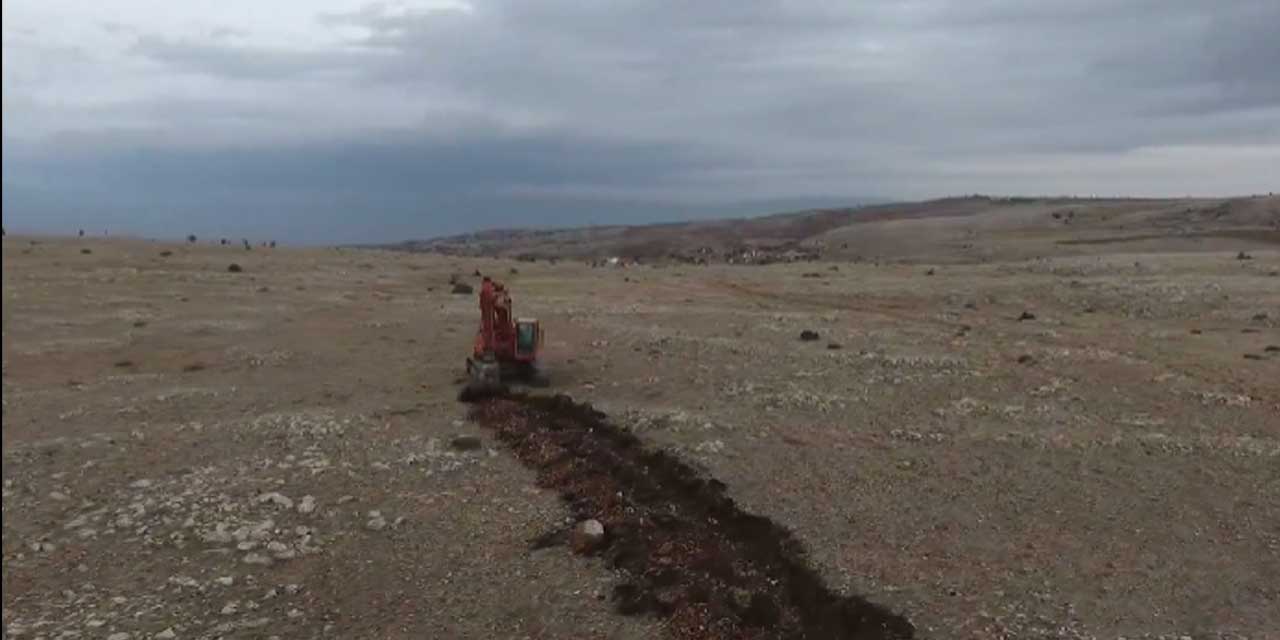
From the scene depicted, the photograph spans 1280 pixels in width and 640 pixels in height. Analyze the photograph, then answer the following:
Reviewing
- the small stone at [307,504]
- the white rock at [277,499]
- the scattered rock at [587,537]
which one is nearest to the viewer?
the scattered rock at [587,537]

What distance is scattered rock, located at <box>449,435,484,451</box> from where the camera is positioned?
19.8 m

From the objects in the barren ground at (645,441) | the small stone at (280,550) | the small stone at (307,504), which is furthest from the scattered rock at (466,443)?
the small stone at (280,550)

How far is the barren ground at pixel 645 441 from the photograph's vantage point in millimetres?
13125

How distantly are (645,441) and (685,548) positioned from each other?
5569 mm

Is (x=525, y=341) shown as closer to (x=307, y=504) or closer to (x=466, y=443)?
(x=466, y=443)

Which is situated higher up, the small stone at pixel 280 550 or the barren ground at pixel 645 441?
the barren ground at pixel 645 441

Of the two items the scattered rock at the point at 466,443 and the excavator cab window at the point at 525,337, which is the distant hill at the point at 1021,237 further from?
the scattered rock at the point at 466,443

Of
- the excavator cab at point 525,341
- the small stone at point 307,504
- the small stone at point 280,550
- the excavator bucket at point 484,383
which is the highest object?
the excavator cab at point 525,341

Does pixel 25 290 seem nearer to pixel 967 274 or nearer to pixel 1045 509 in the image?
pixel 1045 509

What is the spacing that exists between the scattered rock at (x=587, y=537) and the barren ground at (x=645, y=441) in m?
0.40

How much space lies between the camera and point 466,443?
19969 millimetres

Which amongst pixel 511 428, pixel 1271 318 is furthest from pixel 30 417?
pixel 1271 318

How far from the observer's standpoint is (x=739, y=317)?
124ft

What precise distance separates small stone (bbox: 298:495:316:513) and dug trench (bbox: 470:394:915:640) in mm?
3880
